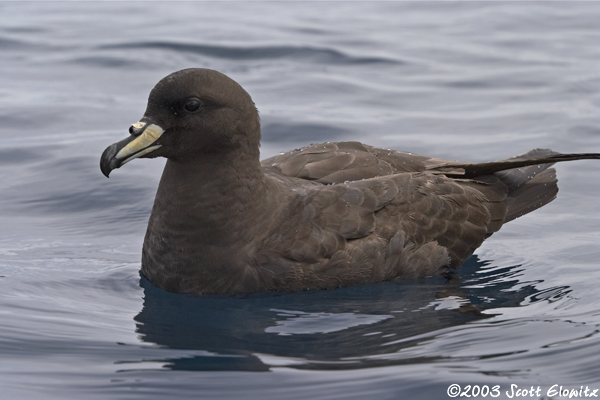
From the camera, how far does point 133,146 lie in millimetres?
6457

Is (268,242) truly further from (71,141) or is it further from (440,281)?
(71,141)

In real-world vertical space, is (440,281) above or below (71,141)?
below

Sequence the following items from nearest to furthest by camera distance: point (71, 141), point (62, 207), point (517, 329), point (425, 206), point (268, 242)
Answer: point (517, 329) → point (268, 242) → point (425, 206) → point (62, 207) → point (71, 141)

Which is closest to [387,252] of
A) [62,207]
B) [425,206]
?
[425,206]

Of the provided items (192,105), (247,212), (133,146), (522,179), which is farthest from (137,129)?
(522,179)

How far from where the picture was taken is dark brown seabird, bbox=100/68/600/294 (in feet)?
21.6

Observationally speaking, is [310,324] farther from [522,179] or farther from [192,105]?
[522,179]

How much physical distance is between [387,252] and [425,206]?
1.68 ft

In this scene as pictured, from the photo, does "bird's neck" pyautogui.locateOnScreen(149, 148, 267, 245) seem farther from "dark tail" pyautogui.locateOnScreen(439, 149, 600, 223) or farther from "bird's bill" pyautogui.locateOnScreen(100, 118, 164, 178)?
"dark tail" pyautogui.locateOnScreen(439, 149, 600, 223)

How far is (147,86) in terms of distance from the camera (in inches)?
499

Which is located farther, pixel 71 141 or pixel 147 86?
pixel 147 86

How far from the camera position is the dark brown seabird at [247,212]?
6582 mm

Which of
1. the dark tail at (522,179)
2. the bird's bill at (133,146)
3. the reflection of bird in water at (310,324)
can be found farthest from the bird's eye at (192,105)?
the dark tail at (522,179)

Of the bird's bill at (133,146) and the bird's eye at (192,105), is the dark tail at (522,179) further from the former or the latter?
the bird's bill at (133,146)
